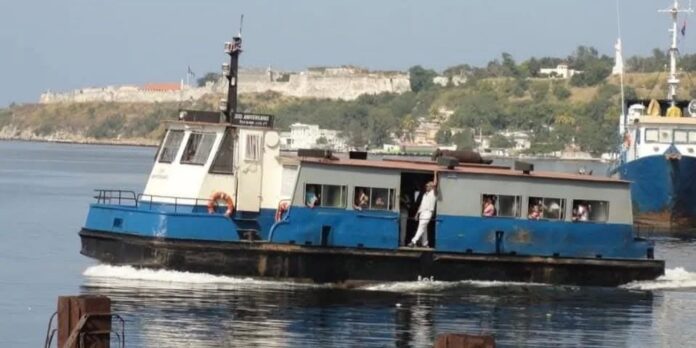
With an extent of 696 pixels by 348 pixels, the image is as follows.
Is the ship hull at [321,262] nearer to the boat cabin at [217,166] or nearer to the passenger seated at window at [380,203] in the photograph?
the passenger seated at window at [380,203]

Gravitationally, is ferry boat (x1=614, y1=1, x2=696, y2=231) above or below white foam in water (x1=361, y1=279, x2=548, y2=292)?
above

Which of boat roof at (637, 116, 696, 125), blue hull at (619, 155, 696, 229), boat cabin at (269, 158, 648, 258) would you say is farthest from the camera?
boat roof at (637, 116, 696, 125)

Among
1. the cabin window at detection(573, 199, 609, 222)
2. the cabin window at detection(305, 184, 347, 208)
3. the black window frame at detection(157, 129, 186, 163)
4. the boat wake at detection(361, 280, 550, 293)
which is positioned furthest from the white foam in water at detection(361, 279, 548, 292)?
the black window frame at detection(157, 129, 186, 163)

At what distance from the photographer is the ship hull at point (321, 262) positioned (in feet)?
101

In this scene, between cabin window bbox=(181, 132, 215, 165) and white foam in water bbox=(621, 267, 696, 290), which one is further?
white foam in water bbox=(621, 267, 696, 290)

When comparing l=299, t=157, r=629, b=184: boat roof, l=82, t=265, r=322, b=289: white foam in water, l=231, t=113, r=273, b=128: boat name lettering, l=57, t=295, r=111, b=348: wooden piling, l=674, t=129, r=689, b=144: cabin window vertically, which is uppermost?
l=674, t=129, r=689, b=144: cabin window

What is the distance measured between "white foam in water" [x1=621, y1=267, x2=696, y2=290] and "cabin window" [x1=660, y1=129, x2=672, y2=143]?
2254 centimetres

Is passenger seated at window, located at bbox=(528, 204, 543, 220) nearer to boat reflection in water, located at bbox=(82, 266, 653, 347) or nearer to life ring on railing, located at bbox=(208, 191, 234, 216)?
boat reflection in water, located at bbox=(82, 266, 653, 347)

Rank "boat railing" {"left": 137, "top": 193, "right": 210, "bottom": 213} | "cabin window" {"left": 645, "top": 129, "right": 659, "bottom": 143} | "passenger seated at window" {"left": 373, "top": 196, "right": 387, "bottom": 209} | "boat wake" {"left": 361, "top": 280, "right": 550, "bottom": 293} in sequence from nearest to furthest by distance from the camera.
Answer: "boat wake" {"left": 361, "top": 280, "right": 550, "bottom": 293} → "passenger seated at window" {"left": 373, "top": 196, "right": 387, "bottom": 209} → "boat railing" {"left": 137, "top": 193, "right": 210, "bottom": 213} → "cabin window" {"left": 645, "top": 129, "right": 659, "bottom": 143}

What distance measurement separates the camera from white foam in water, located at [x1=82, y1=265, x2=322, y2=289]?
3062cm

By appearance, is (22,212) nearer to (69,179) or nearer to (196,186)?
(196,186)

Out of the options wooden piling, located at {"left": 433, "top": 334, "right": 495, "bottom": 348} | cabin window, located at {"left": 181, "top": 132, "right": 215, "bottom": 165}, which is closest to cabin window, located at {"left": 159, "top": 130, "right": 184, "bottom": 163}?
cabin window, located at {"left": 181, "top": 132, "right": 215, "bottom": 165}

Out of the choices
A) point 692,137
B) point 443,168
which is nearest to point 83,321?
point 443,168

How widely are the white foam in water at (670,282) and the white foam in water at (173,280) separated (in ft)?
22.2
